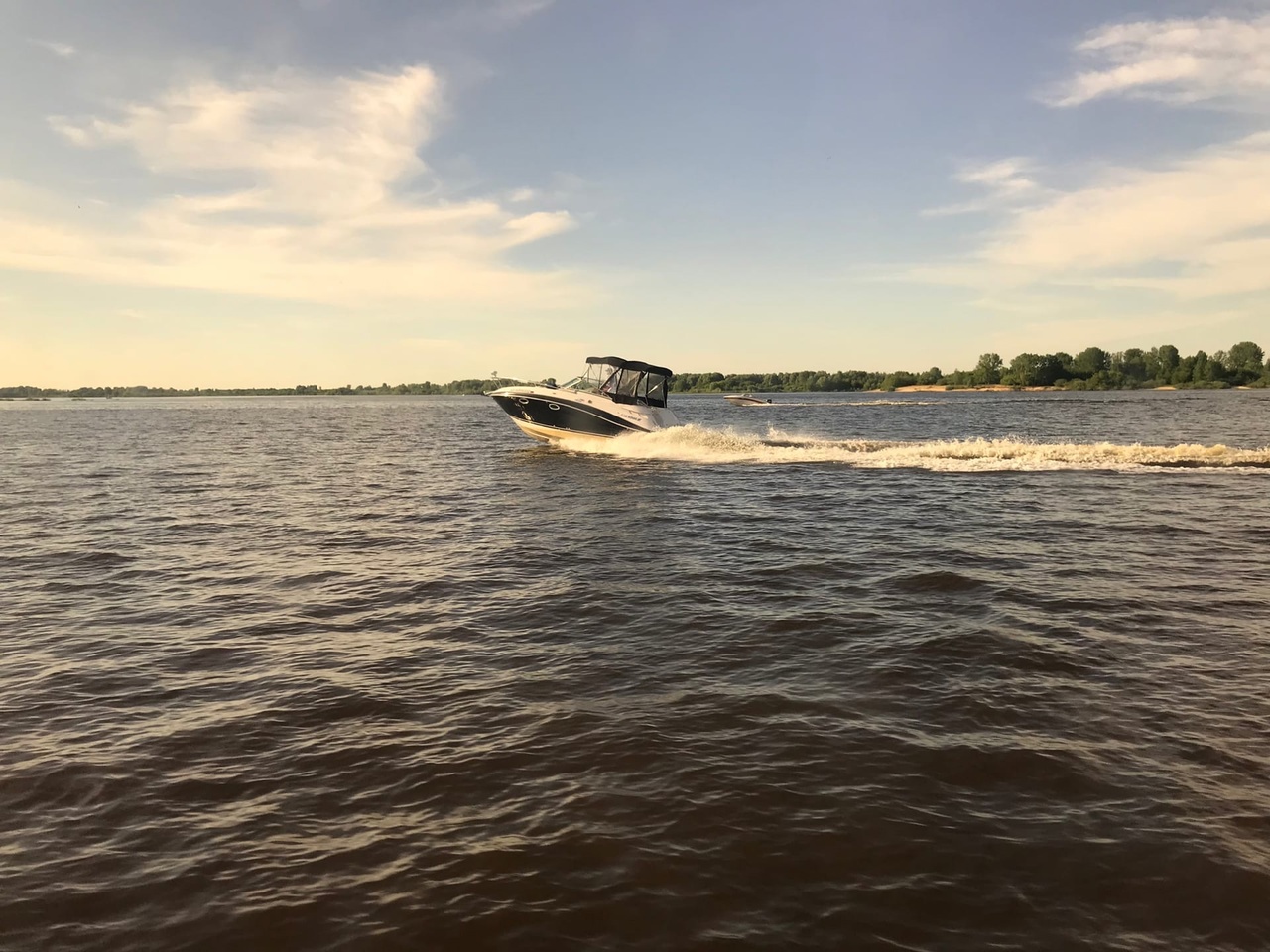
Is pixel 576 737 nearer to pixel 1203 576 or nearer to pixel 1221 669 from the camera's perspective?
pixel 1221 669

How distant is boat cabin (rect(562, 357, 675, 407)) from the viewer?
3472 cm

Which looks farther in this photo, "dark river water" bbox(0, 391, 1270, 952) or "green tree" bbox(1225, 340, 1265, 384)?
"green tree" bbox(1225, 340, 1265, 384)

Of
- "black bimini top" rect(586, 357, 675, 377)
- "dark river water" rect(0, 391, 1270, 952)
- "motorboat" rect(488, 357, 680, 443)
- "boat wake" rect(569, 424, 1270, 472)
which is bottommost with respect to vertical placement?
"dark river water" rect(0, 391, 1270, 952)

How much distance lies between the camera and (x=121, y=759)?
678 cm

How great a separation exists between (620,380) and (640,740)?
28885mm

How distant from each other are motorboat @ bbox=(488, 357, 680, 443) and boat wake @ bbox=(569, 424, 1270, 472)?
2.49 feet

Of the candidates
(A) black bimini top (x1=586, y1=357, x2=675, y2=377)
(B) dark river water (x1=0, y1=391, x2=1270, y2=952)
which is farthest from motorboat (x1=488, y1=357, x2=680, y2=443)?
(B) dark river water (x1=0, y1=391, x2=1270, y2=952)

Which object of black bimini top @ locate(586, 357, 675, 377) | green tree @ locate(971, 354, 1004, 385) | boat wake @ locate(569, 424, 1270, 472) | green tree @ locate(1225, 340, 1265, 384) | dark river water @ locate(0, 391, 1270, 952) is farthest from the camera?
green tree @ locate(971, 354, 1004, 385)

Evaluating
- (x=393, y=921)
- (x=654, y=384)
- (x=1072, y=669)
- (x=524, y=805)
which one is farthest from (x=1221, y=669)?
(x=654, y=384)

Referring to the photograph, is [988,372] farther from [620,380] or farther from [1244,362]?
[620,380]

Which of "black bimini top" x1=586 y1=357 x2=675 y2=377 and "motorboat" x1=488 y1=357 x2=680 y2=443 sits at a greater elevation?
"black bimini top" x1=586 y1=357 x2=675 y2=377

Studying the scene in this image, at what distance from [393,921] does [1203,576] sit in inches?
547

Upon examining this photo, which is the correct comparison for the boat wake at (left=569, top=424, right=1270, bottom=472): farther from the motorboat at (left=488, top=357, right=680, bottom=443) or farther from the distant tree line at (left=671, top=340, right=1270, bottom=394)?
the distant tree line at (left=671, top=340, right=1270, bottom=394)

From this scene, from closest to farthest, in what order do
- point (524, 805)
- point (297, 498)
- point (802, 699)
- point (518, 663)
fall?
1. point (524, 805)
2. point (802, 699)
3. point (518, 663)
4. point (297, 498)
